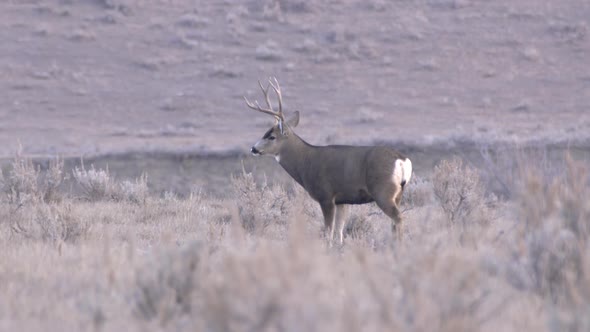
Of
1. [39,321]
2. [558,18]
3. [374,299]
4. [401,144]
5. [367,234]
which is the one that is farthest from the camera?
[558,18]

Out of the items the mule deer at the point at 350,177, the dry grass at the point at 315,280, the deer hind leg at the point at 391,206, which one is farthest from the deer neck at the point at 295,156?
the dry grass at the point at 315,280

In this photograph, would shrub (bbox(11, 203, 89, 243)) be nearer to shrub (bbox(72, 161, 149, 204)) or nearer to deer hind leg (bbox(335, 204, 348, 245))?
deer hind leg (bbox(335, 204, 348, 245))

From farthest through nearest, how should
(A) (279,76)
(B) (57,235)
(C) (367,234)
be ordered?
(A) (279,76) < (C) (367,234) < (B) (57,235)

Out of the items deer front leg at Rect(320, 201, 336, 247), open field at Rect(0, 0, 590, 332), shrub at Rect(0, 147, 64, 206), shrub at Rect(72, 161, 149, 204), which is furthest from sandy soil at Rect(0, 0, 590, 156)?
deer front leg at Rect(320, 201, 336, 247)

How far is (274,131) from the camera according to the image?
13.1 metres

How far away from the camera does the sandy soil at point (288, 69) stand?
3166cm

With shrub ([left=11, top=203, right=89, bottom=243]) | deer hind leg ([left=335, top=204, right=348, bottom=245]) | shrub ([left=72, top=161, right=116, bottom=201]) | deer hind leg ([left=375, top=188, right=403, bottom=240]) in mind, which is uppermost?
deer hind leg ([left=375, top=188, right=403, bottom=240])

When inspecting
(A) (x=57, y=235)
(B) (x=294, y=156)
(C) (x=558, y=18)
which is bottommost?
(A) (x=57, y=235)

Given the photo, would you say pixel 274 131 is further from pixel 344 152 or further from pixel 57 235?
pixel 57 235

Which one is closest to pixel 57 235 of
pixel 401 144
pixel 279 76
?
pixel 401 144

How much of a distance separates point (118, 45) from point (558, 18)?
17.8m

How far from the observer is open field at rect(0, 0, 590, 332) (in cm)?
512

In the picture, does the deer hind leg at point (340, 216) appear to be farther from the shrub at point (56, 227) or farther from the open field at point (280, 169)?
the shrub at point (56, 227)

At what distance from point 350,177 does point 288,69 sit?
25350 millimetres
